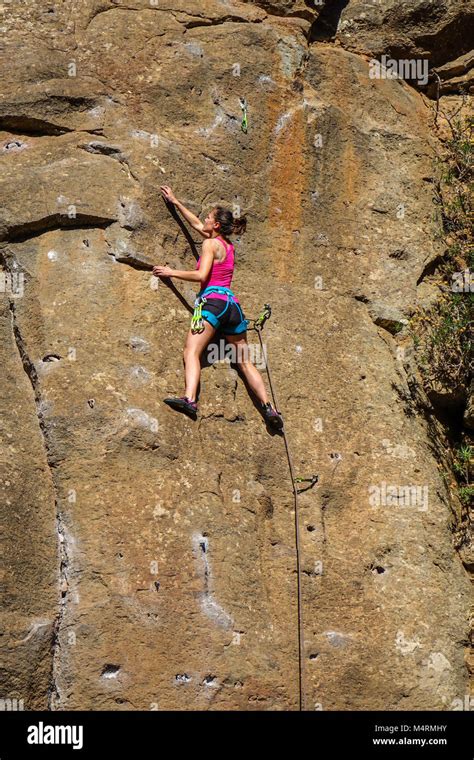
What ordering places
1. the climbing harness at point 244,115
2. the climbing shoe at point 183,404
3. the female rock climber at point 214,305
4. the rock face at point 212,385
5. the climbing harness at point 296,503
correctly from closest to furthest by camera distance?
the rock face at point 212,385 → the climbing harness at point 296,503 → the climbing shoe at point 183,404 → the female rock climber at point 214,305 → the climbing harness at point 244,115

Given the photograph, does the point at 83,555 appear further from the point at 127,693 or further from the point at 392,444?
the point at 392,444

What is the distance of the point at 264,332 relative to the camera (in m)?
10.2

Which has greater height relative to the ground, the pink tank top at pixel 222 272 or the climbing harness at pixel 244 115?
the climbing harness at pixel 244 115

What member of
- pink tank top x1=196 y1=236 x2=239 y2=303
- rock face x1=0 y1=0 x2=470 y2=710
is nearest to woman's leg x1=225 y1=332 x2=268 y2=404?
rock face x1=0 y1=0 x2=470 y2=710

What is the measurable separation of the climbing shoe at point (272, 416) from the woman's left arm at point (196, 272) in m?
1.22

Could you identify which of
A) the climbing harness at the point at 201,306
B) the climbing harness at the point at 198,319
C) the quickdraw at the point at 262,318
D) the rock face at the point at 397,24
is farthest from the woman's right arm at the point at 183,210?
the rock face at the point at 397,24

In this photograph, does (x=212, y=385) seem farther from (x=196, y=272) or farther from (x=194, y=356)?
(x=196, y=272)

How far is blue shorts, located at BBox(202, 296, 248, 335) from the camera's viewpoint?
9.57 metres

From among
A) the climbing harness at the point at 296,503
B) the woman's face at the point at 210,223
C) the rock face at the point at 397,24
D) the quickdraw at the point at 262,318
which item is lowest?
the climbing harness at the point at 296,503

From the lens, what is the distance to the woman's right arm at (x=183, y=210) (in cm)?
991

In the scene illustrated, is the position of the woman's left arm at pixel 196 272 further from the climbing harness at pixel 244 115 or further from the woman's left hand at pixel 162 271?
the climbing harness at pixel 244 115

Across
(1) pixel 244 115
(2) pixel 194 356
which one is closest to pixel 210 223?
(2) pixel 194 356

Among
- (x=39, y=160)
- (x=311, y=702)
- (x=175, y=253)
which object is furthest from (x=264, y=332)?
(x=311, y=702)

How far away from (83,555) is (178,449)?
1.17 m
